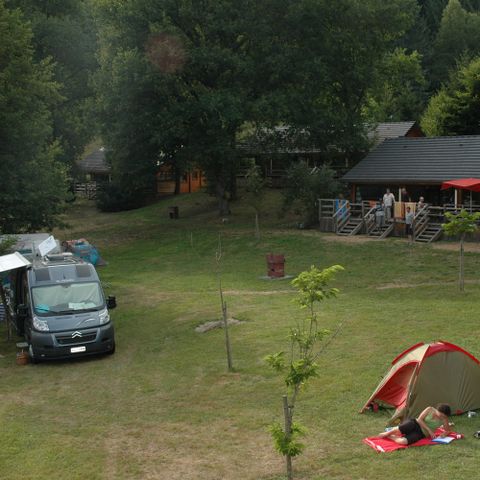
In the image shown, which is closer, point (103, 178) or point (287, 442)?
point (287, 442)

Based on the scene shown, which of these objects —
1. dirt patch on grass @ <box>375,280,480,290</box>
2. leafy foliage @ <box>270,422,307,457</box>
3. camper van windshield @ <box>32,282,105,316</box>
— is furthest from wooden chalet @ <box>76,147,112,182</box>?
leafy foliage @ <box>270,422,307,457</box>

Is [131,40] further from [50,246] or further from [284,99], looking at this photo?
[50,246]

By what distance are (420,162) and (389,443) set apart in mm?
26905

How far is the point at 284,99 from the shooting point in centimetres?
3753

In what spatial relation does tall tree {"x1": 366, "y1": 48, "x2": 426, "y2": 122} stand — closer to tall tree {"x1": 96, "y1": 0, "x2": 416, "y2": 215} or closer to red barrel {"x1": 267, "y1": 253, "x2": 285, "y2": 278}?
tall tree {"x1": 96, "y1": 0, "x2": 416, "y2": 215}

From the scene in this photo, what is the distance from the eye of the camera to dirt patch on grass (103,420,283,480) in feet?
34.2

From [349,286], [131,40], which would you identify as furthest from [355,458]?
[131,40]

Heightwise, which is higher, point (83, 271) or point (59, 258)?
point (59, 258)

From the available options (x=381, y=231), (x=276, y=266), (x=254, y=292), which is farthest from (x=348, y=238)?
(x=254, y=292)

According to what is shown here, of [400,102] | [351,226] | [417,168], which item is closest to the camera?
[351,226]

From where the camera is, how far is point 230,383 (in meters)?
14.6

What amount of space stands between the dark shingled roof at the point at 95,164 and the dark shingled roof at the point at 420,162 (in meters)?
25.2

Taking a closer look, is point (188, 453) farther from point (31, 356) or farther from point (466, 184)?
point (466, 184)

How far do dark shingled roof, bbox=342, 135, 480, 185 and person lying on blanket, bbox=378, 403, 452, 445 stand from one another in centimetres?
2286
